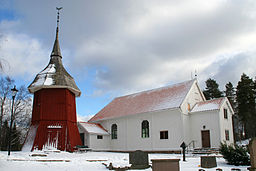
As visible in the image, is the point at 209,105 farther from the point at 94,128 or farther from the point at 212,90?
the point at 212,90

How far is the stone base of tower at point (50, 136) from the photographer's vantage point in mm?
22594

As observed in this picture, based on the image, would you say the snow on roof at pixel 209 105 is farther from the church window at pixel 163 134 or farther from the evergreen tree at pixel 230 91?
the evergreen tree at pixel 230 91

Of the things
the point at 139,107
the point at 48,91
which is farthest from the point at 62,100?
the point at 139,107

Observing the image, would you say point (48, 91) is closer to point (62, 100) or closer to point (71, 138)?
point (62, 100)

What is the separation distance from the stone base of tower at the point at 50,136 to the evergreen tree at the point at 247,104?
29552 mm

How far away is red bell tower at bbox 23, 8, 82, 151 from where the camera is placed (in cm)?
2293

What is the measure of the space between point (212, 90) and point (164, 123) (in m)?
22.6

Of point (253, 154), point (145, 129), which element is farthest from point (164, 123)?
point (253, 154)

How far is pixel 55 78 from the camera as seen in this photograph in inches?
966

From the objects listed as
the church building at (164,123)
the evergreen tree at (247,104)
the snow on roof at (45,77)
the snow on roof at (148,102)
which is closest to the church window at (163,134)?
the church building at (164,123)

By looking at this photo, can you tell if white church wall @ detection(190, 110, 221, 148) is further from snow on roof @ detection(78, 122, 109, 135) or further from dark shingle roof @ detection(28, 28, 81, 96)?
dark shingle roof @ detection(28, 28, 81, 96)

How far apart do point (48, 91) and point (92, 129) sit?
8.54 m

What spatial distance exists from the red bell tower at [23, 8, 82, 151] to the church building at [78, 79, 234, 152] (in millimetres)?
5870

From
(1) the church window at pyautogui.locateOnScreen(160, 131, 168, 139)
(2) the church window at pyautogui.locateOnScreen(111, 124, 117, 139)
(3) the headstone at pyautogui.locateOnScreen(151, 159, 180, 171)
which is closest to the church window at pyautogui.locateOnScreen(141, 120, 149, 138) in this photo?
(1) the church window at pyautogui.locateOnScreen(160, 131, 168, 139)
